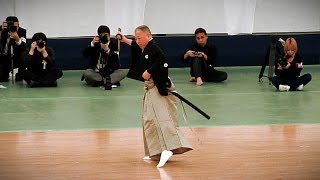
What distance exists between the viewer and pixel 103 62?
43.8ft

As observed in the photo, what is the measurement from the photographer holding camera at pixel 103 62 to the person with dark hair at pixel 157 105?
5308mm

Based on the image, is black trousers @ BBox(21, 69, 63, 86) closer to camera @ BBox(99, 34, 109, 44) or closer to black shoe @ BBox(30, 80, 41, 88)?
black shoe @ BBox(30, 80, 41, 88)

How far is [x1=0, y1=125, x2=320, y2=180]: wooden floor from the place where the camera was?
24.0 ft

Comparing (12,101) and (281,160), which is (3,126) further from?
(281,160)

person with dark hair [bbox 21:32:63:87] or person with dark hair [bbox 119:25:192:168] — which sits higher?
person with dark hair [bbox 119:25:192:168]

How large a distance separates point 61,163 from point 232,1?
28.6 feet

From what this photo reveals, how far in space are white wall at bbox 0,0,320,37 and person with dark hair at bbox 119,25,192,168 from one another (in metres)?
7.53

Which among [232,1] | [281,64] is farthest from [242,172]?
[232,1]

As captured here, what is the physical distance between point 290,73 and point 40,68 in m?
4.18

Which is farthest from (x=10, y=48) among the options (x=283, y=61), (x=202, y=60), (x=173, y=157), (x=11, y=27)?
(x=173, y=157)

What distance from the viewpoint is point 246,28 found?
15.9 m

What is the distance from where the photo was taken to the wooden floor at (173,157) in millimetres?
Answer: 7328

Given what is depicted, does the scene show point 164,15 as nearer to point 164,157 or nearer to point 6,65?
point 6,65

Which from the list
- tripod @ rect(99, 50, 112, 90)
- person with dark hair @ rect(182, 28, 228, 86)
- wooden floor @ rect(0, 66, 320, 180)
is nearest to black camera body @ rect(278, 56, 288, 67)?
wooden floor @ rect(0, 66, 320, 180)
